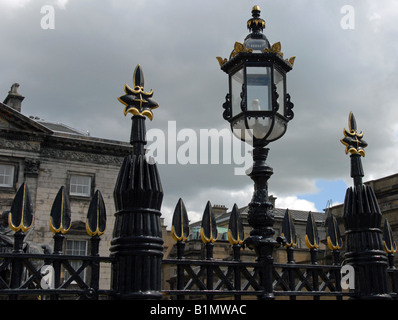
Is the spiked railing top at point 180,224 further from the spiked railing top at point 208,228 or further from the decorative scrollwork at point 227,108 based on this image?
the decorative scrollwork at point 227,108

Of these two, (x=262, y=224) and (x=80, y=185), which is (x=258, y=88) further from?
(x=80, y=185)

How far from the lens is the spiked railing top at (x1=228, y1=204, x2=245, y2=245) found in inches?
201

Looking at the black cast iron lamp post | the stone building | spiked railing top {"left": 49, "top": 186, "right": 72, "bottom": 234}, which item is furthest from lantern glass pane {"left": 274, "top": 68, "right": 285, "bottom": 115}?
the stone building

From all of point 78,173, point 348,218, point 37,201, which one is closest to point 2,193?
point 37,201

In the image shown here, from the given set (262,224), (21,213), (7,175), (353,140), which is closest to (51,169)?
(7,175)

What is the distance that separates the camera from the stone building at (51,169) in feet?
87.0

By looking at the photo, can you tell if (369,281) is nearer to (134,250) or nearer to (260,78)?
(260,78)

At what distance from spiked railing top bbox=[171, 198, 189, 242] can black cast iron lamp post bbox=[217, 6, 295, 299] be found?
82 centimetres

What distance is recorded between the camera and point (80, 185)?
28312 mm

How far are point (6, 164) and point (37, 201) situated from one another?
290 cm

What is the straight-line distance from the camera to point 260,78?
5562 mm

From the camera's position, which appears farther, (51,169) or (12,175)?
(51,169)

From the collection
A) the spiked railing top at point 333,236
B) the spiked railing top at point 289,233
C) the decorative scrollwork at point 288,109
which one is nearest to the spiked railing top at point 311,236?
the spiked railing top at point 289,233

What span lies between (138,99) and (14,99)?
89.5 feet
